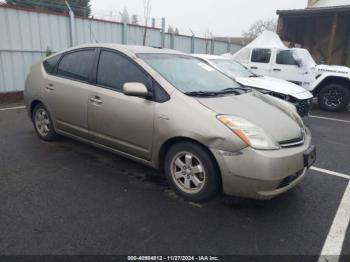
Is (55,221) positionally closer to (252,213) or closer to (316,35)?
(252,213)

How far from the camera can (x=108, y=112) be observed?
144 inches

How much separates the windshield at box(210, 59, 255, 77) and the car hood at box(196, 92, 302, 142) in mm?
4074

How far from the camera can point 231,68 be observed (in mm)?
7699

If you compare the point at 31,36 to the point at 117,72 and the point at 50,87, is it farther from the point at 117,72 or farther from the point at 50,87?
the point at 117,72

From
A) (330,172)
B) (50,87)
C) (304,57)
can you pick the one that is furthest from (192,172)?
(304,57)

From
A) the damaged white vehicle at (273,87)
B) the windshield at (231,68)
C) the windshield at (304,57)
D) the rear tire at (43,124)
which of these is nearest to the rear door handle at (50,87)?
the rear tire at (43,124)

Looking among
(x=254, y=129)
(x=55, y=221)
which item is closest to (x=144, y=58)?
(x=254, y=129)

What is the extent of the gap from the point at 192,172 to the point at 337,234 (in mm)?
1445

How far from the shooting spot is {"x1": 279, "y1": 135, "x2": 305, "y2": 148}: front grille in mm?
2945

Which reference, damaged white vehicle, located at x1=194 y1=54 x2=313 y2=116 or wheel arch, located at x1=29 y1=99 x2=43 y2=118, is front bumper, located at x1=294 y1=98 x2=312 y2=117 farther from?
wheel arch, located at x1=29 y1=99 x2=43 y2=118

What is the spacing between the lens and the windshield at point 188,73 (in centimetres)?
347

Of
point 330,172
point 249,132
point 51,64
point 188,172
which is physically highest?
point 51,64

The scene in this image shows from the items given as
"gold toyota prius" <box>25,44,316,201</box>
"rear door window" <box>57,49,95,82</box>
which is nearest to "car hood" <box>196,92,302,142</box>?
"gold toyota prius" <box>25,44,316,201</box>

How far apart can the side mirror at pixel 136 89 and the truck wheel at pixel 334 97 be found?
7.71 meters
